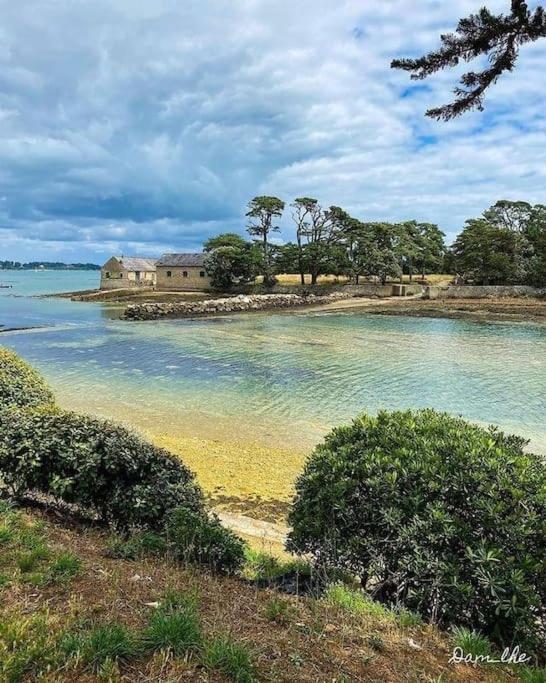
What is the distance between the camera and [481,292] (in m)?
56.9

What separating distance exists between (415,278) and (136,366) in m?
61.0

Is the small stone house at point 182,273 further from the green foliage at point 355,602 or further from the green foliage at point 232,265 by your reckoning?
the green foliage at point 355,602

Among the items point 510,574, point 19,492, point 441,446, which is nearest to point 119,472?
point 19,492

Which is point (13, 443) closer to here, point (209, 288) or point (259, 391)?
point (259, 391)

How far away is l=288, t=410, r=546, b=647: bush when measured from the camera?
3305 mm

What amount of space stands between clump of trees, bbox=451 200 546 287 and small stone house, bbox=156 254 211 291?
36.0 meters

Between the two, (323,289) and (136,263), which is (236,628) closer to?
(323,289)

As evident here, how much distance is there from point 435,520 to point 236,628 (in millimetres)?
1599

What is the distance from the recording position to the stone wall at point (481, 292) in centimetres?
5528

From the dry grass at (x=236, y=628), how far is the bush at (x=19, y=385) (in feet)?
14.5

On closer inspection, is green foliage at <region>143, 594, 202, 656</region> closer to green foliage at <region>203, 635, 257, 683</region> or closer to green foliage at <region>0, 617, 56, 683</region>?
green foliage at <region>203, 635, 257, 683</region>

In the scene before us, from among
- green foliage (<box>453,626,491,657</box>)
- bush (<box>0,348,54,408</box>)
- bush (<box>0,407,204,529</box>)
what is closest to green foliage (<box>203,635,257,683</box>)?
green foliage (<box>453,626,491,657</box>)

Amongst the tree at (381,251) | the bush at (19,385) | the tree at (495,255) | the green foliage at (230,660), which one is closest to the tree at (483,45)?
the green foliage at (230,660)

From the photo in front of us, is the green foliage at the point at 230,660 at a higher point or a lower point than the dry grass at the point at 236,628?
higher
